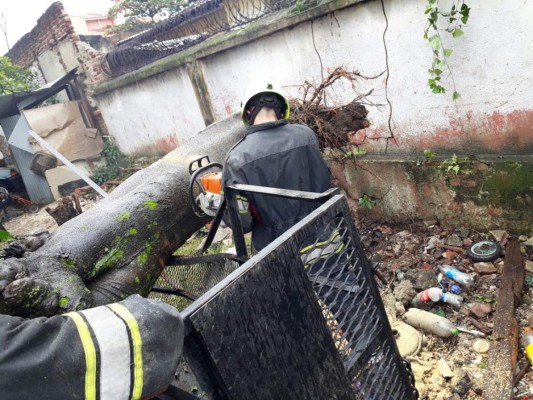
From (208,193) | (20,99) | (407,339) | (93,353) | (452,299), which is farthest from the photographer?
(20,99)

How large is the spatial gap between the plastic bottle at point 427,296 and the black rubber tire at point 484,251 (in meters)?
0.52

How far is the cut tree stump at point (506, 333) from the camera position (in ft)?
6.77

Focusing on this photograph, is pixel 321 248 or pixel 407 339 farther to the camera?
pixel 407 339

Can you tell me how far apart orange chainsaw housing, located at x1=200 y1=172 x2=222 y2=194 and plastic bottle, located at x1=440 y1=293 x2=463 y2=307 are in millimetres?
1921

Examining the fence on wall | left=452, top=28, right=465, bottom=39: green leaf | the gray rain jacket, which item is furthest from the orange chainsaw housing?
the fence on wall

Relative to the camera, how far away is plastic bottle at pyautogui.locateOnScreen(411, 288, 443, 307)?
2890 millimetres

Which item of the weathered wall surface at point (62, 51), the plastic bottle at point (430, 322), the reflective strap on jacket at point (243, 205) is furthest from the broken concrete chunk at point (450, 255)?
the weathered wall surface at point (62, 51)

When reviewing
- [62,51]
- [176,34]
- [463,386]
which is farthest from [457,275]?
[62,51]

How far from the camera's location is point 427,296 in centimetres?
293

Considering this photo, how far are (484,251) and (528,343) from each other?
952 mm

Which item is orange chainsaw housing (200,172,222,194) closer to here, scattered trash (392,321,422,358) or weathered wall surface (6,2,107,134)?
scattered trash (392,321,422,358)

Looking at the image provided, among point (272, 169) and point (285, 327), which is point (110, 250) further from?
point (285, 327)

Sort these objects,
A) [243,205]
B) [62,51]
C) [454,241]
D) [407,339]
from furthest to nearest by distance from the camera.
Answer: [62,51]
[454,241]
[407,339]
[243,205]

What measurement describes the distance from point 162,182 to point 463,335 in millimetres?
2411
